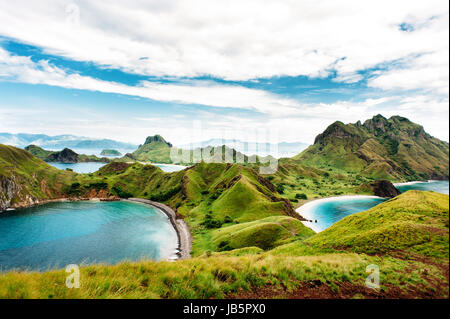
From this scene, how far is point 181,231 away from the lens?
293ft

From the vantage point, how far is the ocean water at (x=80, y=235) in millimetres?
72000

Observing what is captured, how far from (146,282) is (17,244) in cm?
11772

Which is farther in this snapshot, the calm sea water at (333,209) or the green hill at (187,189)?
the calm sea water at (333,209)

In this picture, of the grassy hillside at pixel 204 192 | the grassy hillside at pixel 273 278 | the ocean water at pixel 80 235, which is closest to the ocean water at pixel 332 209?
the grassy hillside at pixel 204 192

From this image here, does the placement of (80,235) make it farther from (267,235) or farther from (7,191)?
(267,235)

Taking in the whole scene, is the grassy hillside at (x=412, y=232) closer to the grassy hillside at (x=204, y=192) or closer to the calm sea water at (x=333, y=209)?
the grassy hillside at (x=204, y=192)

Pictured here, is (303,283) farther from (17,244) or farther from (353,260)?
(17,244)

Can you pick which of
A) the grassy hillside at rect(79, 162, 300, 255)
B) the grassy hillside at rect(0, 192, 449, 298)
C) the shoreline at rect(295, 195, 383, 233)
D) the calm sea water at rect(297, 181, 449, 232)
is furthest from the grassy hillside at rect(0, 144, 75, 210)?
the calm sea water at rect(297, 181, 449, 232)

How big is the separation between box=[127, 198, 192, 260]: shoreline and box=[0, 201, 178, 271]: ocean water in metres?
2.46

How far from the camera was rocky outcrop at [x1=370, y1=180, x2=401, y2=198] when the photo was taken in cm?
17838

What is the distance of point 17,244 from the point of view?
82.9 metres

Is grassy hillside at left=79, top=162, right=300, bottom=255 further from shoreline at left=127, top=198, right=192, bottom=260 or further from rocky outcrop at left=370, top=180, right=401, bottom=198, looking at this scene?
rocky outcrop at left=370, top=180, right=401, bottom=198

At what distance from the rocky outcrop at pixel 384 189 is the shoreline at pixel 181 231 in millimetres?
188260
